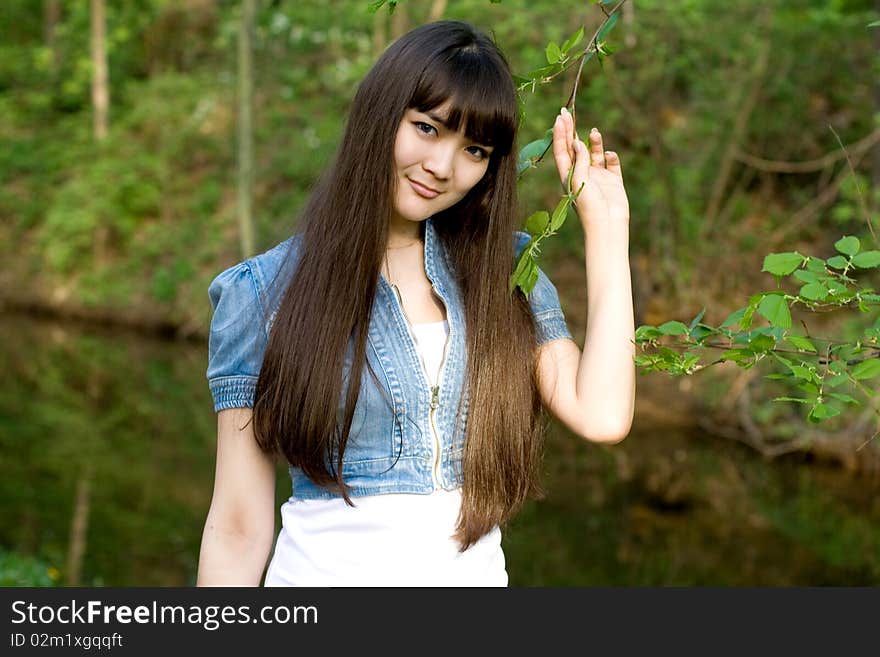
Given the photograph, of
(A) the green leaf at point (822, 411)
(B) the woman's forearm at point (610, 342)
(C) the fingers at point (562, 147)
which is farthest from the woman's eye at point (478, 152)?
(A) the green leaf at point (822, 411)

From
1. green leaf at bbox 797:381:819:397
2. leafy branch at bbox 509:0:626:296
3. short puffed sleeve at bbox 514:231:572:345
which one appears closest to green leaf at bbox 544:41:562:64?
leafy branch at bbox 509:0:626:296

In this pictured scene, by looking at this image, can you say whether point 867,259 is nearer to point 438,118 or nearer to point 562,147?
point 562,147

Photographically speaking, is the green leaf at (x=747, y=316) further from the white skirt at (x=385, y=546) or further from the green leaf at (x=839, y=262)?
the white skirt at (x=385, y=546)

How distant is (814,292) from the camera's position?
1.58 m

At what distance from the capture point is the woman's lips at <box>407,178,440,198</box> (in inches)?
74.0

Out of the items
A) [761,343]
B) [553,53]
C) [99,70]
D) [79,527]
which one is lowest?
[79,527]

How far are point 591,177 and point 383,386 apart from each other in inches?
19.7

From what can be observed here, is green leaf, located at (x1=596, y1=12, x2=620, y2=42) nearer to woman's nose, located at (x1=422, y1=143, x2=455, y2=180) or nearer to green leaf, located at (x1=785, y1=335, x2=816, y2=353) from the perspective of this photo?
woman's nose, located at (x1=422, y1=143, x2=455, y2=180)

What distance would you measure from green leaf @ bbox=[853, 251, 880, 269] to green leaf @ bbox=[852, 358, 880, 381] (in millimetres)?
136

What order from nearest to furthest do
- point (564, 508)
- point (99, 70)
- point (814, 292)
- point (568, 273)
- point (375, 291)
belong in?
1. point (814, 292)
2. point (375, 291)
3. point (564, 508)
4. point (568, 273)
5. point (99, 70)

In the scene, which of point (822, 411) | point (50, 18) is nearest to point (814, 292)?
point (822, 411)

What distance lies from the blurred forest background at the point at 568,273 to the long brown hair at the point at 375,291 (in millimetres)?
267

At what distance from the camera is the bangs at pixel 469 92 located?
1808mm

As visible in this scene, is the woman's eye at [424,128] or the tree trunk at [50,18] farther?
the tree trunk at [50,18]
